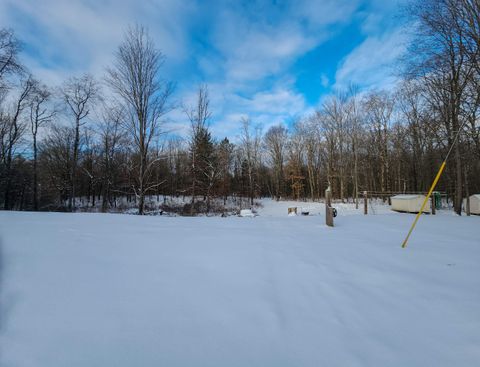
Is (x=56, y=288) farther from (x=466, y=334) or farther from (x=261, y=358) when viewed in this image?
(x=466, y=334)

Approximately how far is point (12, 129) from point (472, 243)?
1198 inches

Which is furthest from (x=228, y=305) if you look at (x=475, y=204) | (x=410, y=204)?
(x=475, y=204)

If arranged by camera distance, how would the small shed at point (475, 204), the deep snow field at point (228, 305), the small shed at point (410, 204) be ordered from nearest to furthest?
1. the deep snow field at point (228, 305)
2. the small shed at point (475, 204)
3. the small shed at point (410, 204)

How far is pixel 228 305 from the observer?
180cm

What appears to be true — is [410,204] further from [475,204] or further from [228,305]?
[228,305]

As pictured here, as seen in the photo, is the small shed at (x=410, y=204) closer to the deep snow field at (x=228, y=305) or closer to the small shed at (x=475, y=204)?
the small shed at (x=475, y=204)

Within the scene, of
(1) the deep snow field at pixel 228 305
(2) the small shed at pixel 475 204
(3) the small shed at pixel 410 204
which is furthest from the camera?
(3) the small shed at pixel 410 204

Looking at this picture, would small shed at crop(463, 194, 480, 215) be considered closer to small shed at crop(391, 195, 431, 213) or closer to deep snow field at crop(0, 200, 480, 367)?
small shed at crop(391, 195, 431, 213)

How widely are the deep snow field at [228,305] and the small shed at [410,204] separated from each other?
12105 millimetres

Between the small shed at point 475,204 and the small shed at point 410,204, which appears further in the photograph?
the small shed at point 410,204

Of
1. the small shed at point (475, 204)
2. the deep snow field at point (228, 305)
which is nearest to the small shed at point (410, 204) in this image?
the small shed at point (475, 204)

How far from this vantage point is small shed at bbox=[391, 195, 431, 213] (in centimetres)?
1249

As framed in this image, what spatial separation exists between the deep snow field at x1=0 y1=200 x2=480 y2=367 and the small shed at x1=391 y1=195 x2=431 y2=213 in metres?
12.1

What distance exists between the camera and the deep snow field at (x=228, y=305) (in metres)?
1.30
